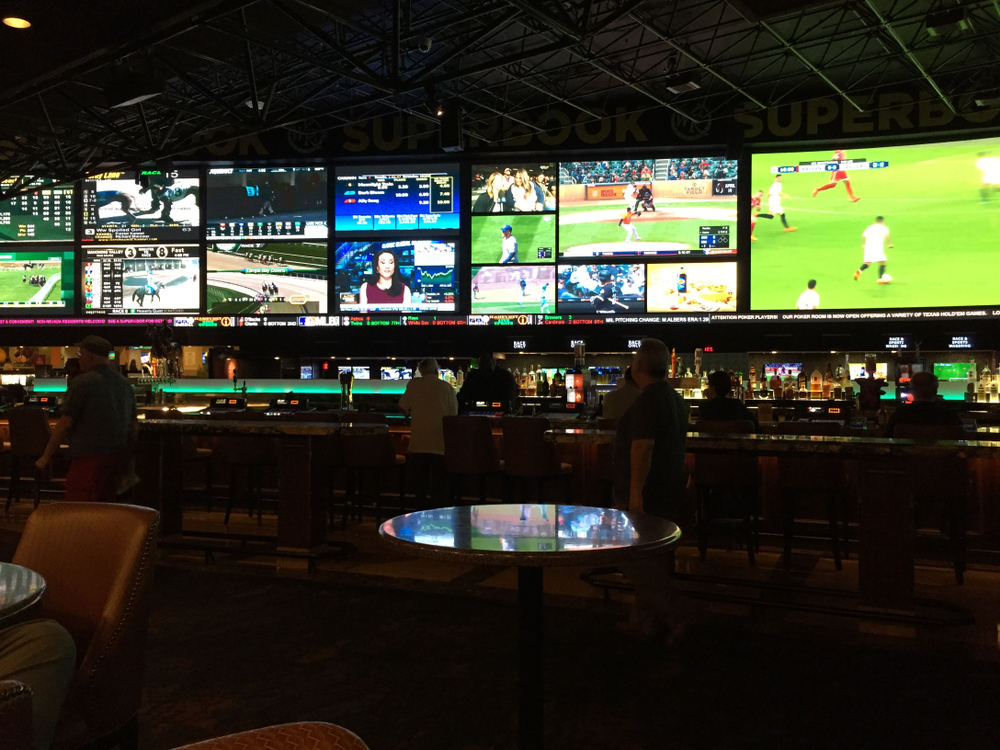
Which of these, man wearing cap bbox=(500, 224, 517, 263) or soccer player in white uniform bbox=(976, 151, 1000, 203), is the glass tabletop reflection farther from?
soccer player in white uniform bbox=(976, 151, 1000, 203)

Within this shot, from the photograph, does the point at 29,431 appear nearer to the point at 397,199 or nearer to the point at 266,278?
the point at 266,278

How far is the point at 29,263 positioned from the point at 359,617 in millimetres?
10900

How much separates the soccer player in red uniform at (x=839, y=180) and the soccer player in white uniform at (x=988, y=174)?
141cm

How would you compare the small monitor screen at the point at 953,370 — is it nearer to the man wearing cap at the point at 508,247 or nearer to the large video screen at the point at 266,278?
the man wearing cap at the point at 508,247

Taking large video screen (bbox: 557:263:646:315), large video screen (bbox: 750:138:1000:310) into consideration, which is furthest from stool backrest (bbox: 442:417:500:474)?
large video screen (bbox: 750:138:1000:310)

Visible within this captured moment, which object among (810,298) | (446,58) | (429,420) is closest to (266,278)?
(446,58)

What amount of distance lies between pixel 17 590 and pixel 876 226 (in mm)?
10573

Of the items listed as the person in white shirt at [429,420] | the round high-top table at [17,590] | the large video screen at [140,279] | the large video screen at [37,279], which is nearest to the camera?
the round high-top table at [17,590]

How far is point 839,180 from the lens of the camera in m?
10.6

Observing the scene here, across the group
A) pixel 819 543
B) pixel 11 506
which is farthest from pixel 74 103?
pixel 819 543

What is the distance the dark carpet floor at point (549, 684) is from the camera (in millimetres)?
3080

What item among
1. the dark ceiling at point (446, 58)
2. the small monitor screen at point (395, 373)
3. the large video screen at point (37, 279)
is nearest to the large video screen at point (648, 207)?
the dark ceiling at point (446, 58)

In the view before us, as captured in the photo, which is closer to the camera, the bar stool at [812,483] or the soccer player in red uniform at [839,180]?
the bar stool at [812,483]

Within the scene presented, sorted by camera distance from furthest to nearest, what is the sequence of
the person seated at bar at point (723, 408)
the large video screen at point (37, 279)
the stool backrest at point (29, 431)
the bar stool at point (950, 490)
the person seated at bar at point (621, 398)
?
the large video screen at point (37, 279) < the stool backrest at point (29, 431) < the person seated at bar at point (723, 408) < the person seated at bar at point (621, 398) < the bar stool at point (950, 490)
